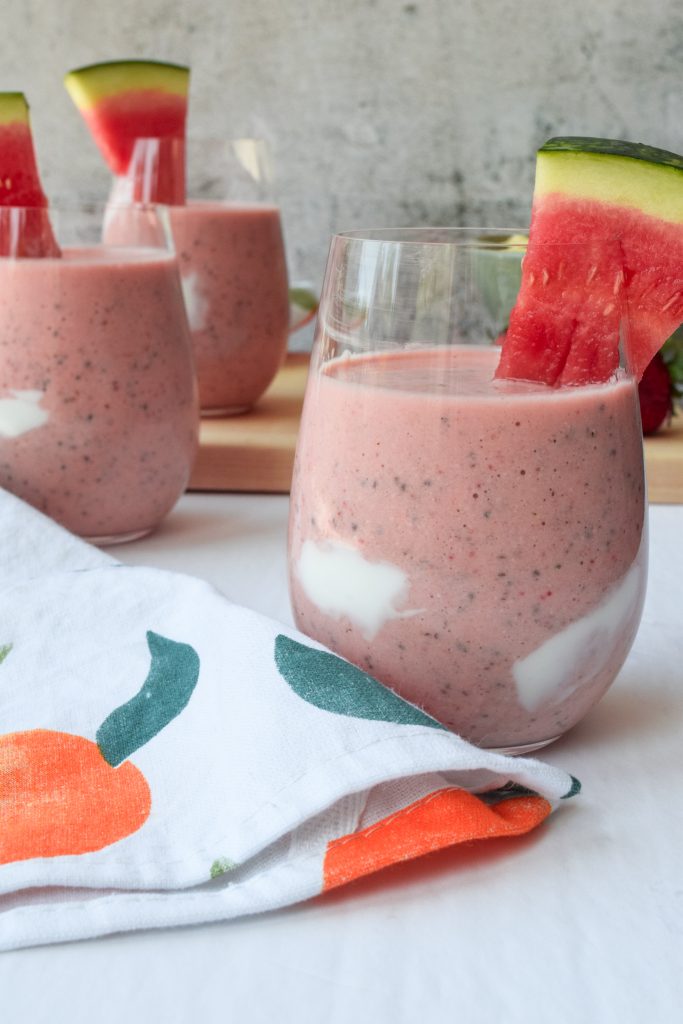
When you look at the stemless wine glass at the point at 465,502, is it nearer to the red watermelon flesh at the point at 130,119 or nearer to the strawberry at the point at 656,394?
→ the strawberry at the point at 656,394

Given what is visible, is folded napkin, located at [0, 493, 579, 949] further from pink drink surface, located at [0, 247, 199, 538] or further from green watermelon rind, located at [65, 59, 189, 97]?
green watermelon rind, located at [65, 59, 189, 97]

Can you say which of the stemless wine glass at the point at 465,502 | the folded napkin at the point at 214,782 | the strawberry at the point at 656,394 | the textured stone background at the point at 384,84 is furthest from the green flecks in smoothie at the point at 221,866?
the textured stone background at the point at 384,84

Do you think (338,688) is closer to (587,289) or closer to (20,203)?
(587,289)

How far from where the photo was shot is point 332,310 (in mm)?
702

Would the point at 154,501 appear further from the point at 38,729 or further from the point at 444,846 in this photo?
the point at 444,846

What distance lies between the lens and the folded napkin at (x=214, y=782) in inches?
21.8

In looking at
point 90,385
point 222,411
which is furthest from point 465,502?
point 222,411

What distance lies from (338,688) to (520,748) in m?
0.14

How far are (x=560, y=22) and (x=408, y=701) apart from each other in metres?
1.44

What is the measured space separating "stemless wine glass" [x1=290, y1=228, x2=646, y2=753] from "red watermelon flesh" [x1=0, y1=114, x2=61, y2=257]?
0.43 m

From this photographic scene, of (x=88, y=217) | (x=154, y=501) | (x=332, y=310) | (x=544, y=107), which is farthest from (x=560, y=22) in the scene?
(x=332, y=310)

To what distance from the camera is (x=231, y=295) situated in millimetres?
1425

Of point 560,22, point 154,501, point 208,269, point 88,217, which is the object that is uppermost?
point 560,22

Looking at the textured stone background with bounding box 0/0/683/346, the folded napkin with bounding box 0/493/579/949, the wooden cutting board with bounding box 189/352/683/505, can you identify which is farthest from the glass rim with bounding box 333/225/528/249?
the textured stone background with bounding box 0/0/683/346
